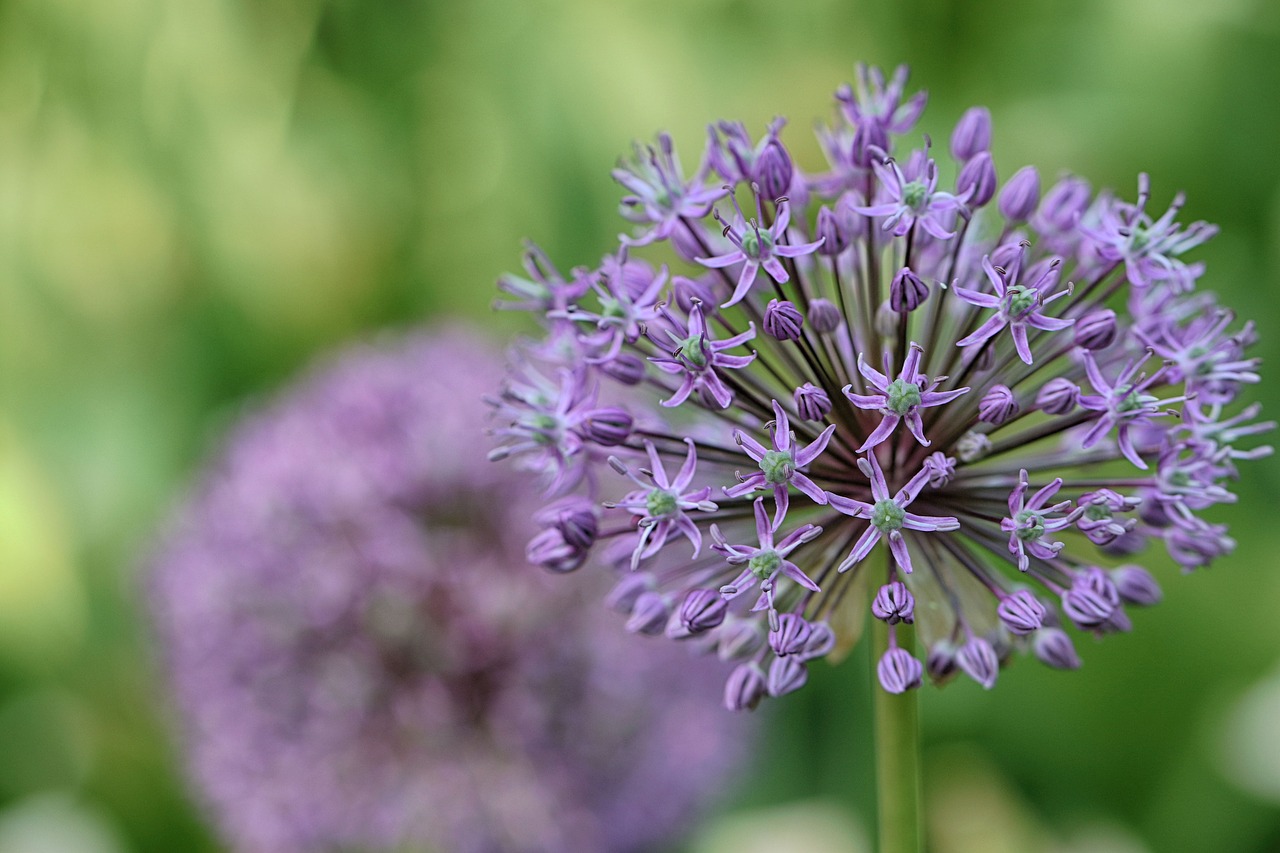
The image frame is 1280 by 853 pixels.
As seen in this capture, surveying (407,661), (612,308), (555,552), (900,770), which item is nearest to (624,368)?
(612,308)

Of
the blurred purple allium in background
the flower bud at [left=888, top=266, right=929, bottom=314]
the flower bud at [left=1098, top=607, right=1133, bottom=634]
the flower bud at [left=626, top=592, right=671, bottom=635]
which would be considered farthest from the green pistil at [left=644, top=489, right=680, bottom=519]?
the blurred purple allium in background

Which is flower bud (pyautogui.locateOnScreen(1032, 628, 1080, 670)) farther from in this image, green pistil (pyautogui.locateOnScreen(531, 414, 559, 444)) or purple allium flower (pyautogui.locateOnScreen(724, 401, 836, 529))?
green pistil (pyautogui.locateOnScreen(531, 414, 559, 444))

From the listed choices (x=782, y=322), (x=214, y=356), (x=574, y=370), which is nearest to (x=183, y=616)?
(x=214, y=356)

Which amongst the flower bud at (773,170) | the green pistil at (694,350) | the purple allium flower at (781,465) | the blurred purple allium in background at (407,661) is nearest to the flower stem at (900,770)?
the purple allium flower at (781,465)

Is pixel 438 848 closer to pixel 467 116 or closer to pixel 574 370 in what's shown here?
pixel 574 370

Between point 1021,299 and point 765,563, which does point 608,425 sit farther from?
point 1021,299

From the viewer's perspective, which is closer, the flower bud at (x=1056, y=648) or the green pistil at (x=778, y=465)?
the green pistil at (x=778, y=465)

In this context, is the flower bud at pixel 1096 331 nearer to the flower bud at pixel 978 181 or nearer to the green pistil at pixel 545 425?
the flower bud at pixel 978 181
